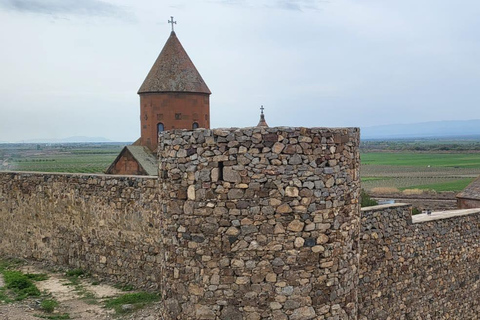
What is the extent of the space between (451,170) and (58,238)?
81.1 m

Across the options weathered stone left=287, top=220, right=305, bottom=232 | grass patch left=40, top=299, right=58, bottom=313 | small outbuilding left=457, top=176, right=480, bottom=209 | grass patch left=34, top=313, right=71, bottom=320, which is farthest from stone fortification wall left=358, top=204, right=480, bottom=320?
small outbuilding left=457, top=176, right=480, bottom=209

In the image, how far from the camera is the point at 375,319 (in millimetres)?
8523

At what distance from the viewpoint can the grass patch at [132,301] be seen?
941 cm

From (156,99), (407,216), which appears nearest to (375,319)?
(407,216)

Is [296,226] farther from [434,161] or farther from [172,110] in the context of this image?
[434,161]

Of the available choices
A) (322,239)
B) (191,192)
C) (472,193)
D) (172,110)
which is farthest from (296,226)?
(472,193)

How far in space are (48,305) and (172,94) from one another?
40.7 feet

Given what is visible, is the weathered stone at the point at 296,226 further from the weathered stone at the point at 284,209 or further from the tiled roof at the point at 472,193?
the tiled roof at the point at 472,193

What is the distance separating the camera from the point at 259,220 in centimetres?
505

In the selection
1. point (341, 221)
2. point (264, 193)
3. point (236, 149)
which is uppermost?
point (236, 149)

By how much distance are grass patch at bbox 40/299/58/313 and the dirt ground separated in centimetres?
7

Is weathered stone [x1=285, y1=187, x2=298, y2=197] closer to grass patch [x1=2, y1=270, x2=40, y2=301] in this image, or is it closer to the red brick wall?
grass patch [x1=2, y1=270, x2=40, y2=301]

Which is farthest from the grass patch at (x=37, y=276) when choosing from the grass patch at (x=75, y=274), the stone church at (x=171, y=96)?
the stone church at (x=171, y=96)

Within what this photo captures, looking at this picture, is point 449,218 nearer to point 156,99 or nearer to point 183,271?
point 183,271
